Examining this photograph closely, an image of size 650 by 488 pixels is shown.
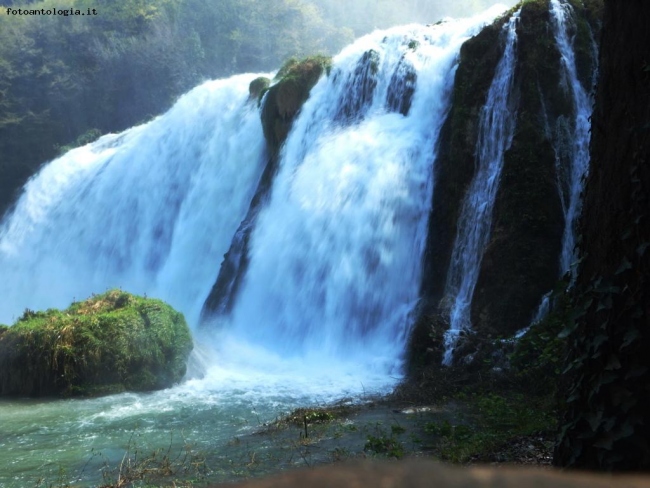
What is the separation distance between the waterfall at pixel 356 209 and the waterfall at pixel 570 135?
133 inches

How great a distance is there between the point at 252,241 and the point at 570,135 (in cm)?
910

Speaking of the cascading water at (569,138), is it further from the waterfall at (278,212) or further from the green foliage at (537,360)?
the waterfall at (278,212)

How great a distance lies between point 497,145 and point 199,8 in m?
37.7

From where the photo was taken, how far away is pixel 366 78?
1922 cm

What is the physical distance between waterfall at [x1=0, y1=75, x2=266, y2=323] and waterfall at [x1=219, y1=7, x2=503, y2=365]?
147 inches

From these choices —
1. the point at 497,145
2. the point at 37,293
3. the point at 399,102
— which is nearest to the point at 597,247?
the point at 497,145

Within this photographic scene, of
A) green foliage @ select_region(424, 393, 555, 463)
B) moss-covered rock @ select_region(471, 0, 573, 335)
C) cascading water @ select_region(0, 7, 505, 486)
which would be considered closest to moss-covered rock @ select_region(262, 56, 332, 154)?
cascading water @ select_region(0, 7, 505, 486)

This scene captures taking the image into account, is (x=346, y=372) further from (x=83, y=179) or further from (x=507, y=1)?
(x=507, y=1)

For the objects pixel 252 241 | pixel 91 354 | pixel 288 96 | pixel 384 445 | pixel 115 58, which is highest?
pixel 115 58

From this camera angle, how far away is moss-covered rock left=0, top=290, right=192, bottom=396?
1221 centimetres

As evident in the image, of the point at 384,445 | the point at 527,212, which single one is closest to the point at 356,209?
the point at 527,212

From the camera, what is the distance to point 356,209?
1589cm

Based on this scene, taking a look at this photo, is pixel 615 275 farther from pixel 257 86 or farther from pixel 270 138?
pixel 257 86

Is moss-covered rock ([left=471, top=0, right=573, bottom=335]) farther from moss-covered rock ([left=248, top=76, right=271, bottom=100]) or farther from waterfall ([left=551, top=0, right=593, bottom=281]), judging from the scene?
moss-covered rock ([left=248, top=76, right=271, bottom=100])
